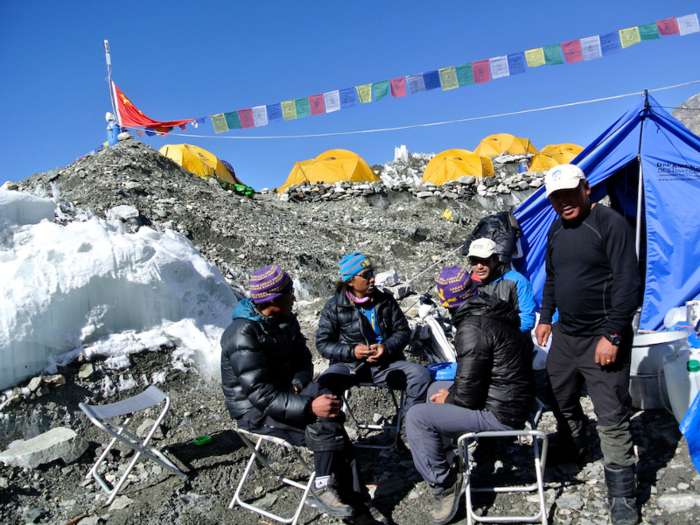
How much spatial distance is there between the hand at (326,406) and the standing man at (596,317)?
129cm

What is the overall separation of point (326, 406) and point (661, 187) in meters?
4.51

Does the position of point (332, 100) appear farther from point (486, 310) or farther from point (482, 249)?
point (486, 310)

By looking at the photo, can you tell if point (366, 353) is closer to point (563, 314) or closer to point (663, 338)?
point (563, 314)

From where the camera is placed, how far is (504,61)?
9.80 m

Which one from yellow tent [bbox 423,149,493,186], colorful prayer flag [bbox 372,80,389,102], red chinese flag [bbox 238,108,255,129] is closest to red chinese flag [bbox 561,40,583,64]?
colorful prayer flag [bbox 372,80,389,102]

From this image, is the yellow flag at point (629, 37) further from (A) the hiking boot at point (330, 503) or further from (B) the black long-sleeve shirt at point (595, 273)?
(A) the hiking boot at point (330, 503)

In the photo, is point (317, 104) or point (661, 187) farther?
point (317, 104)

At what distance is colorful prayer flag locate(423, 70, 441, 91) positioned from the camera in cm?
1002

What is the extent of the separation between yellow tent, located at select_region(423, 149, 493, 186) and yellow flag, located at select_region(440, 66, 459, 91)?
6917 mm

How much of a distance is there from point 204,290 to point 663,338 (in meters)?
3.95

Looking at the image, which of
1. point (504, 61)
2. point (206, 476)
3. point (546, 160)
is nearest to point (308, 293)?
point (206, 476)

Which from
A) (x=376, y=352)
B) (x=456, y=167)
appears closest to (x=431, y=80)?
(x=456, y=167)

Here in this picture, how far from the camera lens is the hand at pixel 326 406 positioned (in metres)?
2.34

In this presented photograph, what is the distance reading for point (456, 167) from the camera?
Answer: 17.3 meters
